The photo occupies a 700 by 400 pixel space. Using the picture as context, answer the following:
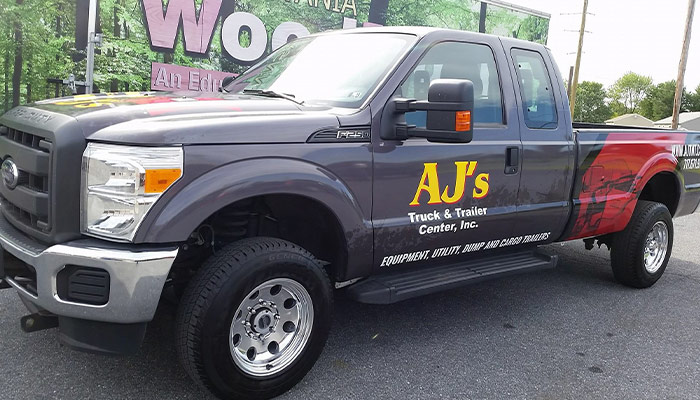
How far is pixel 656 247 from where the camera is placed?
546 cm

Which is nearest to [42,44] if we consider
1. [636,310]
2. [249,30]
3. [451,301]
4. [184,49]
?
[184,49]

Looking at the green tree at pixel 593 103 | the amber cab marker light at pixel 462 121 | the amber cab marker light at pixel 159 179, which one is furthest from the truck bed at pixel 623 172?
the green tree at pixel 593 103

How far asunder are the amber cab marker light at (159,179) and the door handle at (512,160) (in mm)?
2252

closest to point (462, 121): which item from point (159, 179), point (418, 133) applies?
point (418, 133)

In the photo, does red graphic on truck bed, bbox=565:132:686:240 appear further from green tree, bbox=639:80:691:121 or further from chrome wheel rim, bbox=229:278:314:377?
green tree, bbox=639:80:691:121

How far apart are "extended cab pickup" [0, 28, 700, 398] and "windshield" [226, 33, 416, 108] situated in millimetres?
14

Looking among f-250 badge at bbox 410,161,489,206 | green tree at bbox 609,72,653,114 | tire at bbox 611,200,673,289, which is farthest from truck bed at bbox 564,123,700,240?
green tree at bbox 609,72,653,114

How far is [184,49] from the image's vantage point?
12.4 meters

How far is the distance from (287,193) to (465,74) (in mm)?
1666

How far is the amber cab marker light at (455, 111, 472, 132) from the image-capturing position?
10.3ft

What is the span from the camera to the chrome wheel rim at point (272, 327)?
115 inches

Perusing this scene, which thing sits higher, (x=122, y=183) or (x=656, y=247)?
(x=122, y=183)

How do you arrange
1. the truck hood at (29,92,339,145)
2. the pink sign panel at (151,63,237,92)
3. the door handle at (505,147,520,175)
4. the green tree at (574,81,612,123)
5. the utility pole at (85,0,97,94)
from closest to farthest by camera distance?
1. the truck hood at (29,92,339,145)
2. the door handle at (505,147,520,175)
3. the utility pole at (85,0,97,94)
4. the pink sign panel at (151,63,237,92)
5. the green tree at (574,81,612,123)

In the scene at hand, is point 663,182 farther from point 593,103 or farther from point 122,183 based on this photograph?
point 593,103
